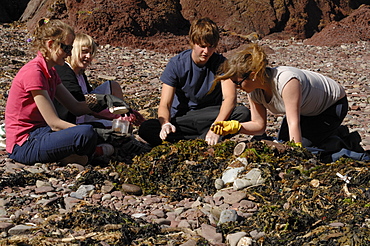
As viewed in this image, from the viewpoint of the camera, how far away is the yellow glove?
16.1 ft

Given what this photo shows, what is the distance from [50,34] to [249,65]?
189cm

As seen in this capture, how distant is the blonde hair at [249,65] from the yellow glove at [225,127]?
2.07 ft

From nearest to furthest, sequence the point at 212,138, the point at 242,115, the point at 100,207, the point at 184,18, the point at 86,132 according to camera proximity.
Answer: the point at 100,207, the point at 86,132, the point at 212,138, the point at 242,115, the point at 184,18

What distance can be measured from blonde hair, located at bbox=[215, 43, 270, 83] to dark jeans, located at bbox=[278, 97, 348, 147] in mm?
1032

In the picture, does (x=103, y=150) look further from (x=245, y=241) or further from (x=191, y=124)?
(x=245, y=241)

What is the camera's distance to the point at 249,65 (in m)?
4.41

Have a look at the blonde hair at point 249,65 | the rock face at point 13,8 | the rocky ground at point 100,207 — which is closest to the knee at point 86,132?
the rocky ground at point 100,207

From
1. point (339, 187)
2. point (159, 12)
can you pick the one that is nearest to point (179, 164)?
point (339, 187)

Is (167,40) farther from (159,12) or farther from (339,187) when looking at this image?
(339,187)

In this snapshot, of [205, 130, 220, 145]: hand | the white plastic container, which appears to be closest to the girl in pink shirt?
the white plastic container

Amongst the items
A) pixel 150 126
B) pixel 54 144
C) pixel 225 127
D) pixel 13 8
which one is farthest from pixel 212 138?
pixel 13 8

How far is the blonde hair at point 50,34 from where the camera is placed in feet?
14.9

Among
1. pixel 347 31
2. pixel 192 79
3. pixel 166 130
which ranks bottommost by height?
pixel 347 31

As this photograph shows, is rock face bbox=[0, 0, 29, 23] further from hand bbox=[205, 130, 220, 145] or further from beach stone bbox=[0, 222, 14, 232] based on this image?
beach stone bbox=[0, 222, 14, 232]
